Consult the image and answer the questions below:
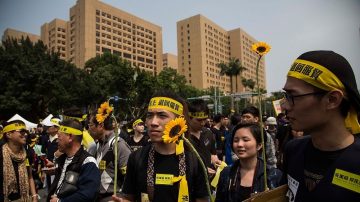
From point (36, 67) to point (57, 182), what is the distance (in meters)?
37.2

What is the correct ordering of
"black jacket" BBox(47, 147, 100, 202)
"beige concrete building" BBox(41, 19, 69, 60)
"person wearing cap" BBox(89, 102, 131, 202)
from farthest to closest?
"beige concrete building" BBox(41, 19, 69, 60) < "person wearing cap" BBox(89, 102, 131, 202) < "black jacket" BBox(47, 147, 100, 202)

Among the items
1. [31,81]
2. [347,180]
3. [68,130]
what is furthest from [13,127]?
[31,81]

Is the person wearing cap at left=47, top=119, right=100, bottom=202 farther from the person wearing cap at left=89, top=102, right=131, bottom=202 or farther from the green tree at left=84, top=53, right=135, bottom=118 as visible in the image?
the green tree at left=84, top=53, right=135, bottom=118

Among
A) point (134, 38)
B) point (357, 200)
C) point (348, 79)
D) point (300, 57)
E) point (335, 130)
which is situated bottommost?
point (357, 200)

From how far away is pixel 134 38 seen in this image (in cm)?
11956

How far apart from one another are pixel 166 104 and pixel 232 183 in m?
1.16

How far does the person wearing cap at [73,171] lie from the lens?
3.60 meters

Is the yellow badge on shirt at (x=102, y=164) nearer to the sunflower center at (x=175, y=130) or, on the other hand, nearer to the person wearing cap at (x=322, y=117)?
the sunflower center at (x=175, y=130)

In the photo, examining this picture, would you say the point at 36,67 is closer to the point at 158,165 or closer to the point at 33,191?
the point at 33,191

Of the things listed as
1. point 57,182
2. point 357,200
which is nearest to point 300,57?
point 357,200

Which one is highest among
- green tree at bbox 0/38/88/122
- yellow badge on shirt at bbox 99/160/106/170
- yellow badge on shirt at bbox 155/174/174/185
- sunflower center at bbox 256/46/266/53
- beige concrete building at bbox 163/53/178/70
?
beige concrete building at bbox 163/53/178/70

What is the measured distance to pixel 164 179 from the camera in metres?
2.76

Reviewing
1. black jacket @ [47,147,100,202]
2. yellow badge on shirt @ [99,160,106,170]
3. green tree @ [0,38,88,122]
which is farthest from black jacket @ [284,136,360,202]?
green tree @ [0,38,88,122]

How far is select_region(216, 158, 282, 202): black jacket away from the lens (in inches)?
125
